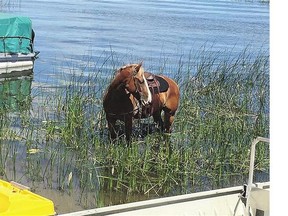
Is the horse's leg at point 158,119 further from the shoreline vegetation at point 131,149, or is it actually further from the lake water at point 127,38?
the lake water at point 127,38

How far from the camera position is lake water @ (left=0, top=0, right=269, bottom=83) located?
15891mm

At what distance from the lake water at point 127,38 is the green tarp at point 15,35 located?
811mm

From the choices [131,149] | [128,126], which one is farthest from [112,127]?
[131,149]

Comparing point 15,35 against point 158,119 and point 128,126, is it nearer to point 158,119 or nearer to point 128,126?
point 158,119

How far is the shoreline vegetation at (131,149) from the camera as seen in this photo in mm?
5953

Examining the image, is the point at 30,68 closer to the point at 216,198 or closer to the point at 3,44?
the point at 3,44

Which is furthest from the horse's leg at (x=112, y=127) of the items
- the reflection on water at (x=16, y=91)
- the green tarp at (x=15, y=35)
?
the green tarp at (x=15, y=35)

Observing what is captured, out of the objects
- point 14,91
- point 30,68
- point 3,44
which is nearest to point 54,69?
point 30,68

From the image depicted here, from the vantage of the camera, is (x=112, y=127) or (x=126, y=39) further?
(x=126, y=39)

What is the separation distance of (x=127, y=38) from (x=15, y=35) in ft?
28.5

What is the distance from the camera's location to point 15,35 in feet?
48.0

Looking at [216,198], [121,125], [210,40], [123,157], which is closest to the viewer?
[216,198]

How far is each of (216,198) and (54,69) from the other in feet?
37.9

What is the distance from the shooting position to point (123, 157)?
6.20m
